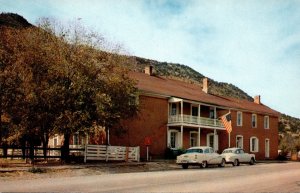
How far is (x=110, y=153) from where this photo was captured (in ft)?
96.5

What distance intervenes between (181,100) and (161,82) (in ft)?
19.1

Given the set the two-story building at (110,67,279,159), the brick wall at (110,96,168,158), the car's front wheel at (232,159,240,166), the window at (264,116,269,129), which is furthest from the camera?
the window at (264,116,269,129)

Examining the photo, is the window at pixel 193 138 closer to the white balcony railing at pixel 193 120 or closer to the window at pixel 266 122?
the white balcony railing at pixel 193 120

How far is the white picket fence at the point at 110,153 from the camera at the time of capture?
2820 cm

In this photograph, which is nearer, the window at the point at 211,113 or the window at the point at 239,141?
the window at the point at 211,113

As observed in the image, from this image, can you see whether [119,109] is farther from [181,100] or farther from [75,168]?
[181,100]

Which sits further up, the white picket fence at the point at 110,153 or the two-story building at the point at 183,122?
the two-story building at the point at 183,122

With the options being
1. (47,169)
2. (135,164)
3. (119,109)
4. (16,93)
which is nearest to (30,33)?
(16,93)

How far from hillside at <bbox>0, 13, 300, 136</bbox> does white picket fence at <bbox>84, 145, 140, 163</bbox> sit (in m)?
70.0

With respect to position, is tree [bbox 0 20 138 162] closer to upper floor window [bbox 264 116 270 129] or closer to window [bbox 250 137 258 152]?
window [bbox 250 137 258 152]

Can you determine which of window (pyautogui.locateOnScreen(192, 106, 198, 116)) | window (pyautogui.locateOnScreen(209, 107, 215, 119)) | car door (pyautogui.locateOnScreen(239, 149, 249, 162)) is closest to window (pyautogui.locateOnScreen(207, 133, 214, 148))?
window (pyautogui.locateOnScreen(209, 107, 215, 119))

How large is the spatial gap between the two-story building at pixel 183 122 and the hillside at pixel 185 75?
49656 mm

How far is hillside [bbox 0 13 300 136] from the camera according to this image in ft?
352

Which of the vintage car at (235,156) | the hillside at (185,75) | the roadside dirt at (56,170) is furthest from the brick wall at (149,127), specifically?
the hillside at (185,75)
